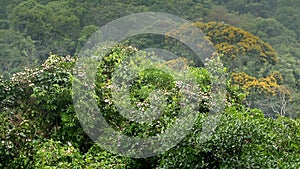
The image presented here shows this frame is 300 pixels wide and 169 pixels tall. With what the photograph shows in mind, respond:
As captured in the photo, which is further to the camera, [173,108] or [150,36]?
[150,36]

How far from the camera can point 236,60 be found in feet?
55.6

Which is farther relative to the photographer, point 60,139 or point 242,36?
point 242,36

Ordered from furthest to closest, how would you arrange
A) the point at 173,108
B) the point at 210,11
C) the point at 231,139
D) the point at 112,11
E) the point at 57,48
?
the point at 210,11
the point at 112,11
the point at 57,48
the point at 173,108
the point at 231,139

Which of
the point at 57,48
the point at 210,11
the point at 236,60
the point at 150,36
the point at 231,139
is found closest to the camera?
the point at 231,139

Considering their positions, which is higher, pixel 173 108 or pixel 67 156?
pixel 173 108

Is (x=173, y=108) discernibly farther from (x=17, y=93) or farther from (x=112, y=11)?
(x=112, y=11)

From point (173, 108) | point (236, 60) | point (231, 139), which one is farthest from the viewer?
point (236, 60)

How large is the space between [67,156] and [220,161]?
1.77 meters

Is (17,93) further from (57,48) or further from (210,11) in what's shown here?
(210,11)

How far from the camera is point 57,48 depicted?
2255cm

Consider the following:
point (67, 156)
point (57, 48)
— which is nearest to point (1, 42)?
point (57, 48)

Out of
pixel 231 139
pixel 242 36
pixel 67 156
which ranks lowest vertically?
pixel 67 156

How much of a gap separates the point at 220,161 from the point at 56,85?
101 inches

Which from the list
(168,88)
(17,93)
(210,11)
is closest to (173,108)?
(168,88)
